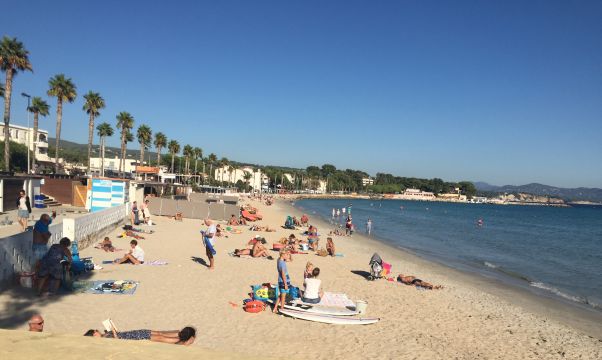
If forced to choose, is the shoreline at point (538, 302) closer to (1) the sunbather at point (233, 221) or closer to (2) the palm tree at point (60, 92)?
(1) the sunbather at point (233, 221)

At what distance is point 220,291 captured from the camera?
442 inches

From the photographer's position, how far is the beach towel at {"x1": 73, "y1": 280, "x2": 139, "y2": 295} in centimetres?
985

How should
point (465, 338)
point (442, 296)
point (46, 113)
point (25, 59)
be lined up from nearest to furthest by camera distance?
point (465, 338)
point (442, 296)
point (25, 59)
point (46, 113)

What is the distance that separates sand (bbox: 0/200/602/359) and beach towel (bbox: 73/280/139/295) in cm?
28

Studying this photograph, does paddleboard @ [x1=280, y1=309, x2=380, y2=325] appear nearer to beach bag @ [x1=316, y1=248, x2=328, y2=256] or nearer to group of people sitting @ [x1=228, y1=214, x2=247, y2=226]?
beach bag @ [x1=316, y1=248, x2=328, y2=256]

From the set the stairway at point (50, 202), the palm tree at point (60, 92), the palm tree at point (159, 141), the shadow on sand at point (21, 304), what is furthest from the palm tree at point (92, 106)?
the shadow on sand at point (21, 304)

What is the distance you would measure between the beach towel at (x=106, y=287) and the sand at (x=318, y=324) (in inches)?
11.0

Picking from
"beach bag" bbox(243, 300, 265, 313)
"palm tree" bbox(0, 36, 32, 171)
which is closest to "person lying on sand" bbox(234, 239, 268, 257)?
"beach bag" bbox(243, 300, 265, 313)

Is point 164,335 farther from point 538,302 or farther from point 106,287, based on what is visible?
point 538,302

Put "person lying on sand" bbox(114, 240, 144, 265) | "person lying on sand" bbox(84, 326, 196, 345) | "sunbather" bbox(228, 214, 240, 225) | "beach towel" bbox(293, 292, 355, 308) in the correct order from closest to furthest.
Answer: "person lying on sand" bbox(84, 326, 196, 345) < "beach towel" bbox(293, 292, 355, 308) < "person lying on sand" bbox(114, 240, 144, 265) < "sunbather" bbox(228, 214, 240, 225)

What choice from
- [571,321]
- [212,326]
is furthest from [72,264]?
[571,321]

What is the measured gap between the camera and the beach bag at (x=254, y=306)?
9.50 meters

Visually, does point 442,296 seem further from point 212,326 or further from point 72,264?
point 72,264

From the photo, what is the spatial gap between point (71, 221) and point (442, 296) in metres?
12.3
